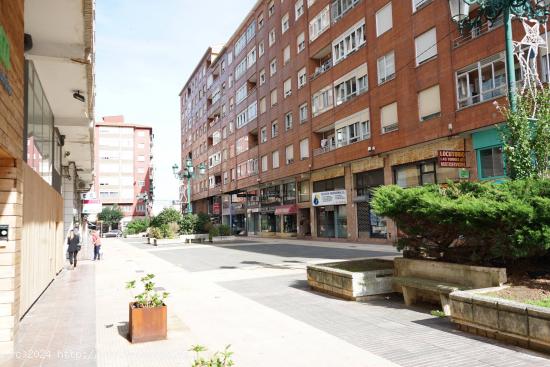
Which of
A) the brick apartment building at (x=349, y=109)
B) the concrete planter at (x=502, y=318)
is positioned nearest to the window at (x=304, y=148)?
the brick apartment building at (x=349, y=109)

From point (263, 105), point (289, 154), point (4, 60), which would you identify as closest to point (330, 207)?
point (289, 154)

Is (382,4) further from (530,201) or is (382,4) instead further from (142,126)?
(142,126)

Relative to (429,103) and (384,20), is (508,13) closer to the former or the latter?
(429,103)

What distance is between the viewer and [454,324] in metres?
6.63

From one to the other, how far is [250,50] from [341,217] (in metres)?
24.9

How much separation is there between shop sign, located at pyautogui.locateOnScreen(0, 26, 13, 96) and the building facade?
1 cm

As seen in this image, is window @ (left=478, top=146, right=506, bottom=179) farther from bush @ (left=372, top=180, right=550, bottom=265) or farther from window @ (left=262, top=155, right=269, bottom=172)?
window @ (left=262, top=155, right=269, bottom=172)

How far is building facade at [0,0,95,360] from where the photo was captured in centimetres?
606

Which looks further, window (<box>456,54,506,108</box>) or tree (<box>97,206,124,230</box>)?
tree (<box>97,206,124,230</box>)

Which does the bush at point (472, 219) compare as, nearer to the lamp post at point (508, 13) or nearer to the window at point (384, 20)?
the lamp post at point (508, 13)

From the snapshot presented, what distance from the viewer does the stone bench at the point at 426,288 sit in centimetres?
709

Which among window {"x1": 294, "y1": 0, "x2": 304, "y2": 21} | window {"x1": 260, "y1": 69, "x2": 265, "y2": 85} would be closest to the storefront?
window {"x1": 294, "y1": 0, "x2": 304, "y2": 21}

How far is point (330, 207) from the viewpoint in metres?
32.8

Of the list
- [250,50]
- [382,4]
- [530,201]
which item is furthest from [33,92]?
[250,50]
